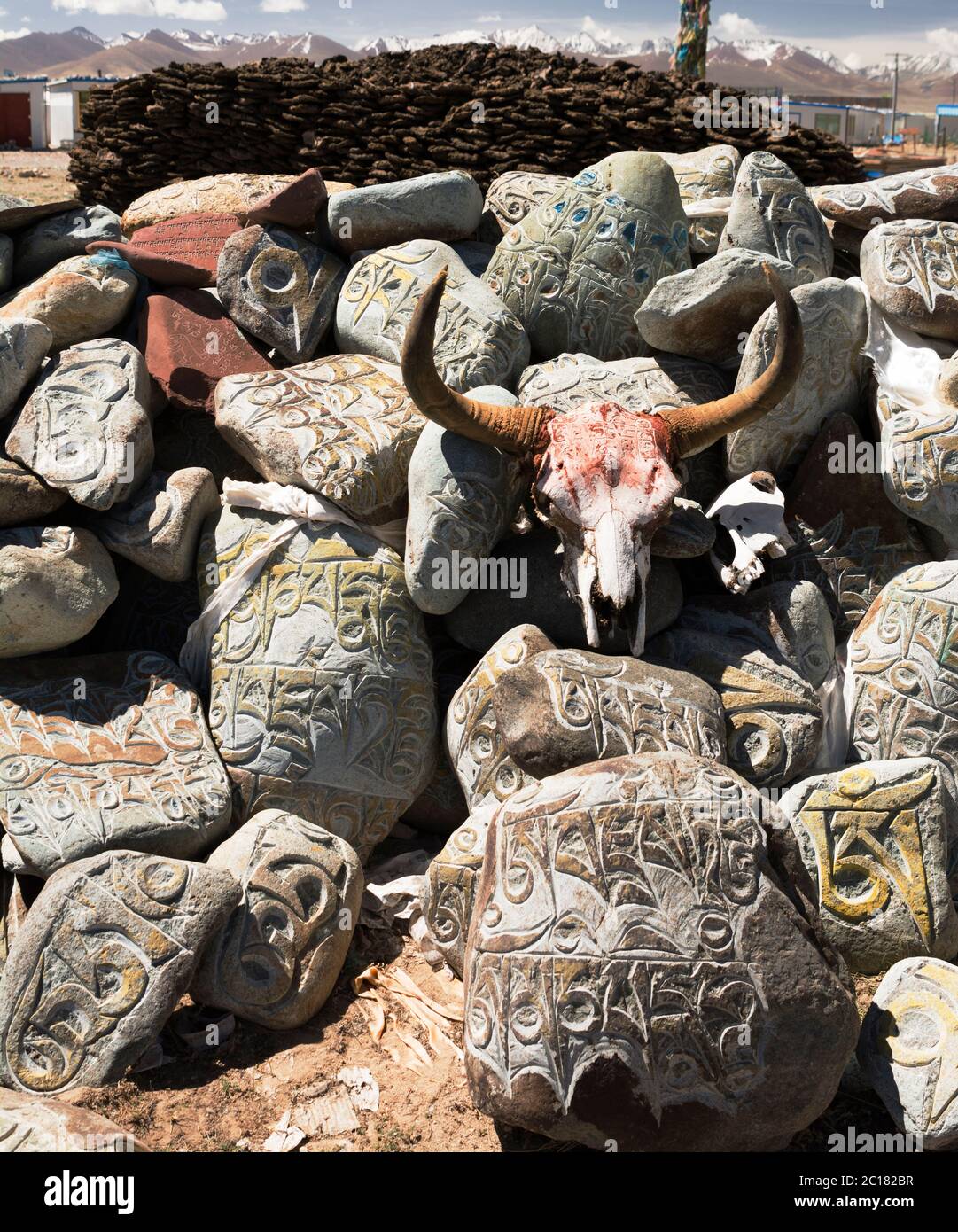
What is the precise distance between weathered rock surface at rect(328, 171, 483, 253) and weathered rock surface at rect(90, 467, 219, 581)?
1417 millimetres

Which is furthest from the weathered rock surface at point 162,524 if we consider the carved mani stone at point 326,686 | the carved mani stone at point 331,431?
the carved mani stone at point 331,431

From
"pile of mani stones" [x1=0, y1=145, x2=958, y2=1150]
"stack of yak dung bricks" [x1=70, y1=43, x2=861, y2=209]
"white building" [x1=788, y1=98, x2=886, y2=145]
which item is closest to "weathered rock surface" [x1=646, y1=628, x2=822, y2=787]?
"pile of mani stones" [x1=0, y1=145, x2=958, y2=1150]

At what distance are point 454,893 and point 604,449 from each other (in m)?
1.60

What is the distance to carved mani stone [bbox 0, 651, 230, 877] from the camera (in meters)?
4.17

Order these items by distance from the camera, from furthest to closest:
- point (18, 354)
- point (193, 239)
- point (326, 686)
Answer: point (193, 239)
point (18, 354)
point (326, 686)

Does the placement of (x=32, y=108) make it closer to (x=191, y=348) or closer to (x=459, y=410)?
(x=191, y=348)

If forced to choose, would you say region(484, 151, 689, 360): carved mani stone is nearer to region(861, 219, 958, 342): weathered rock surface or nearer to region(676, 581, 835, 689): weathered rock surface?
region(861, 219, 958, 342): weathered rock surface

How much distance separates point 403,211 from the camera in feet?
18.3

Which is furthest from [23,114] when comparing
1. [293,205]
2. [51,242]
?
[293,205]

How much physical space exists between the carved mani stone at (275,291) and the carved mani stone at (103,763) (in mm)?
1539

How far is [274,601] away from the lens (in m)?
4.67

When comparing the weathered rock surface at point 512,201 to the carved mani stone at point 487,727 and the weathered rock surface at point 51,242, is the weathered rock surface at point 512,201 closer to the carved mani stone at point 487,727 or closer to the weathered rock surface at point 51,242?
the weathered rock surface at point 51,242

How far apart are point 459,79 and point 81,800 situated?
5.69m

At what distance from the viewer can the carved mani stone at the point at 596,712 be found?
3.94m
